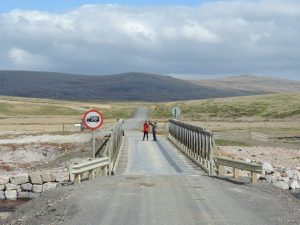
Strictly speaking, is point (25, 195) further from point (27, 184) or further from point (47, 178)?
point (47, 178)

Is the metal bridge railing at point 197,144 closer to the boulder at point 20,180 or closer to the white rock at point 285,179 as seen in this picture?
the white rock at point 285,179

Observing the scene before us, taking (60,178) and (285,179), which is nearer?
(285,179)

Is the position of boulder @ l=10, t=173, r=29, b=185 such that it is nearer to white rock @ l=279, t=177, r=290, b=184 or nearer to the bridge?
the bridge

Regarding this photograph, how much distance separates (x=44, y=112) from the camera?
448ft

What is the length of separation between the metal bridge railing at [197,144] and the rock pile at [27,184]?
20.0 feet

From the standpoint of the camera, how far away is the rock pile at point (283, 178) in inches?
1064

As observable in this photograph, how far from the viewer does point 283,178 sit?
29.0 meters

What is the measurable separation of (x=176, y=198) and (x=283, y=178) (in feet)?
44.6

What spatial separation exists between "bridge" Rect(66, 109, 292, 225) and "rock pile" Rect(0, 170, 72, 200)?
375 cm

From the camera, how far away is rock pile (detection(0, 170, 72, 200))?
28734 mm

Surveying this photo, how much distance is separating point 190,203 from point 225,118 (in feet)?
324

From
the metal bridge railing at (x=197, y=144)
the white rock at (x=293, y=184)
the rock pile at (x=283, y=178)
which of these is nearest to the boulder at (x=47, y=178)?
the metal bridge railing at (x=197, y=144)

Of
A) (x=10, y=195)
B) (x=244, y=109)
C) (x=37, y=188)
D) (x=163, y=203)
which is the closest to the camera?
(x=163, y=203)

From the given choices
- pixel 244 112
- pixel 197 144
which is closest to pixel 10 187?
pixel 197 144
